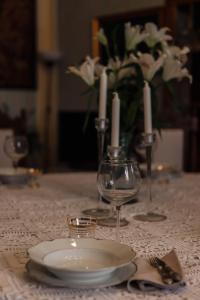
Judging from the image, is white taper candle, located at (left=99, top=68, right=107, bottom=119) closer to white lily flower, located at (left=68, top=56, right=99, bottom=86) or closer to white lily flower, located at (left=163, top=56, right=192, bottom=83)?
white lily flower, located at (left=68, top=56, right=99, bottom=86)

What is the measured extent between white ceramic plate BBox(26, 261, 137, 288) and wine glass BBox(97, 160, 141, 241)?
23 centimetres

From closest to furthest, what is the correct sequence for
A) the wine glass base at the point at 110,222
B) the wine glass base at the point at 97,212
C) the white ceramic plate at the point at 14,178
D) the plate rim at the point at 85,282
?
the plate rim at the point at 85,282, the wine glass base at the point at 110,222, the wine glass base at the point at 97,212, the white ceramic plate at the point at 14,178

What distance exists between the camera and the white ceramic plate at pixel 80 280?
2.97 feet

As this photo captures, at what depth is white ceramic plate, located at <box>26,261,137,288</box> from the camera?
2.97 ft

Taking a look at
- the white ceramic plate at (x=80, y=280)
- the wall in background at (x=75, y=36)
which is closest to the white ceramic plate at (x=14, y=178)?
the white ceramic plate at (x=80, y=280)

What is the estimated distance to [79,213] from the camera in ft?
5.17

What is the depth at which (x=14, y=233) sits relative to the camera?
1308 millimetres

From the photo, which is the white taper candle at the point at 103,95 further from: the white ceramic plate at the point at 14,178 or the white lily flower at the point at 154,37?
the white ceramic plate at the point at 14,178

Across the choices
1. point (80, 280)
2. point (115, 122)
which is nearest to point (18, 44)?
point (115, 122)

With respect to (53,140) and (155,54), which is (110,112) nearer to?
(155,54)

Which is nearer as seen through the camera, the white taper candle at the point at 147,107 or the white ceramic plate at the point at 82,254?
the white ceramic plate at the point at 82,254

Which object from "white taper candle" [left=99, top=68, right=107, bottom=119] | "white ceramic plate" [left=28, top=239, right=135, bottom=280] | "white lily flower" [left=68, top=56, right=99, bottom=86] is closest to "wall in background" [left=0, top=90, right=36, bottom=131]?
"white lily flower" [left=68, top=56, right=99, bottom=86]

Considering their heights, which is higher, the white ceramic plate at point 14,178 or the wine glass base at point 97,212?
the white ceramic plate at point 14,178

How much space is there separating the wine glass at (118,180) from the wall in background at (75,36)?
3.66m
